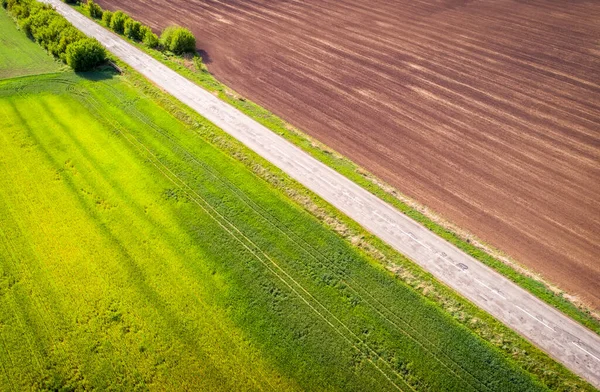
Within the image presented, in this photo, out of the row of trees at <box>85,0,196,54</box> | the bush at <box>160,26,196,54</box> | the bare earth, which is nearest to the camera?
the bare earth

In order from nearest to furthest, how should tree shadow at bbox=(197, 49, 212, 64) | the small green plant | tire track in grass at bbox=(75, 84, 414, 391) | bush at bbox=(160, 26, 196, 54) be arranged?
1. tire track in grass at bbox=(75, 84, 414, 391)
2. the small green plant
3. tree shadow at bbox=(197, 49, 212, 64)
4. bush at bbox=(160, 26, 196, 54)

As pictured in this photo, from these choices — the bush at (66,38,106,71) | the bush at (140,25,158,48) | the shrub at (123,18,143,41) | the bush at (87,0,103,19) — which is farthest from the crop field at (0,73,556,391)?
the bush at (87,0,103,19)

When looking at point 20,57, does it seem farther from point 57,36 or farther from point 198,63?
point 198,63

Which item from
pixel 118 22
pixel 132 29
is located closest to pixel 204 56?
pixel 132 29

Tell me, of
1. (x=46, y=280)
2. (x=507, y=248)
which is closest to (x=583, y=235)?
(x=507, y=248)

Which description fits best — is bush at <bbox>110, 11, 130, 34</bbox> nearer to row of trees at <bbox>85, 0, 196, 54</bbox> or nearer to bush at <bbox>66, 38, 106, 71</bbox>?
row of trees at <bbox>85, 0, 196, 54</bbox>

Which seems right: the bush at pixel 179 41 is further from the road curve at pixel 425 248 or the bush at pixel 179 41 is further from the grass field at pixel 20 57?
the grass field at pixel 20 57
